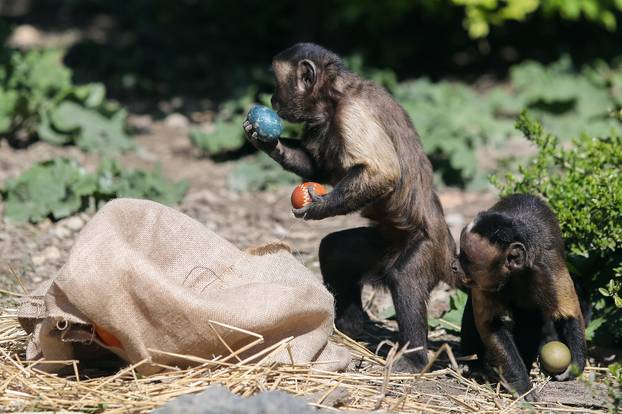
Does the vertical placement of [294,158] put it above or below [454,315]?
above

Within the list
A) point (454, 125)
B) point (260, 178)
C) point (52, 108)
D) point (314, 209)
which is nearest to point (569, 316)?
point (314, 209)

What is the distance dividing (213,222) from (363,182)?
310cm

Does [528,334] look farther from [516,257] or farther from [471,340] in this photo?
[516,257]

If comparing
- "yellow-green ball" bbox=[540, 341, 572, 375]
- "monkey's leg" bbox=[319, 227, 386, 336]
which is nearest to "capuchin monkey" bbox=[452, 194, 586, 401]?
"yellow-green ball" bbox=[540, 341, 572, 375]

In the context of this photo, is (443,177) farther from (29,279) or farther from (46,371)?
(46,371)

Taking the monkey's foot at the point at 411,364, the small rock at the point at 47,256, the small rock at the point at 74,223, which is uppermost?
the small rock at the point at 74,223

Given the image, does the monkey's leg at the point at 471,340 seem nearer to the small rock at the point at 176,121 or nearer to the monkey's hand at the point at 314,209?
the monkey's hand at the point at 314,209

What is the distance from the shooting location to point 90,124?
35.1 feet

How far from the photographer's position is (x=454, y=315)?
7051 millimetres

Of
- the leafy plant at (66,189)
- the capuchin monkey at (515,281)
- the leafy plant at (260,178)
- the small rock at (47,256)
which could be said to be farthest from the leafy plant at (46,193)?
the capuchin monkey at (515,281)

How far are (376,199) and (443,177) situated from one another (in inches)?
162

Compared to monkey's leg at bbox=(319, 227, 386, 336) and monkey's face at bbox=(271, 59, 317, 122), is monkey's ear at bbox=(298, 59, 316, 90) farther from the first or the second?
monkey's leg at bbox=(319, 227, 386, 336)

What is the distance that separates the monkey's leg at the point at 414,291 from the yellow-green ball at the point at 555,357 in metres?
0.72

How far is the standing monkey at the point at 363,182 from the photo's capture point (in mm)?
6133
